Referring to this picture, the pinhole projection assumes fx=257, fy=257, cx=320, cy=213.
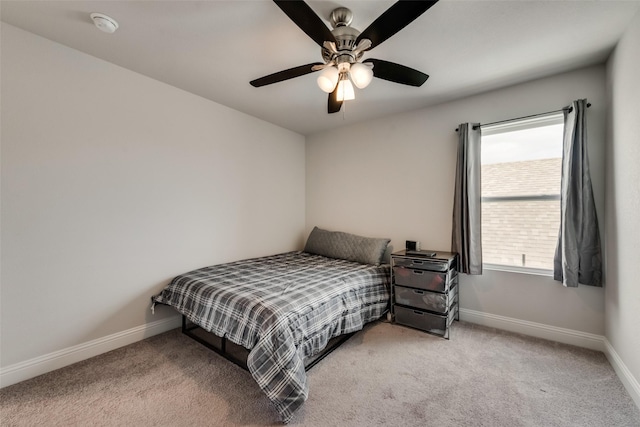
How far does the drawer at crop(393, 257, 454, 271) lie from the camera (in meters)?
2.42

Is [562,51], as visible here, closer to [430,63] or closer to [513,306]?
[430,63]

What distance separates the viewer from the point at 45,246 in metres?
1.92

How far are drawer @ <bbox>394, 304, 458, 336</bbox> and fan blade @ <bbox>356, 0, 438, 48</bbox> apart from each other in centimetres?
234

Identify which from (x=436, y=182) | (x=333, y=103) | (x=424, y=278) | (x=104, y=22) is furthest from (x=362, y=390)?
(x=104, y=22)

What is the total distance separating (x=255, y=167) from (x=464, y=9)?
264 centimetres

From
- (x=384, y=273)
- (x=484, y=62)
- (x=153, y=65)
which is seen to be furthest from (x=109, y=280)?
(x=484, y=62)

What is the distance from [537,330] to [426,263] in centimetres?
119

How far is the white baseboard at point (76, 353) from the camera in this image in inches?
70.6

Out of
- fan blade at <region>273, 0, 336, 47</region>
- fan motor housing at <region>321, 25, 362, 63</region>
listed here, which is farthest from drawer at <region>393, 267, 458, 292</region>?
fan blade at <region>273, 0, 336, 47</region>

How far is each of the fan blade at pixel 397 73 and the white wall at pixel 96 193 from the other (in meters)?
2.01

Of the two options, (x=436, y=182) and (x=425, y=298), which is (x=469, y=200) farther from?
(x=425, y=298)

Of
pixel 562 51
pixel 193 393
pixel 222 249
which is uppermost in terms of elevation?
pixel 562 51

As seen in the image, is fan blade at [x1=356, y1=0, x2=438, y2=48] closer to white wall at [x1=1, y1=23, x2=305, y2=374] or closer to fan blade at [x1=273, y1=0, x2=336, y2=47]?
fan blade at [x1=273, y1=0, x2=336, y2=47]

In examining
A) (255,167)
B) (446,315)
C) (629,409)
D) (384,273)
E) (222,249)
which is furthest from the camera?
(255,167)
